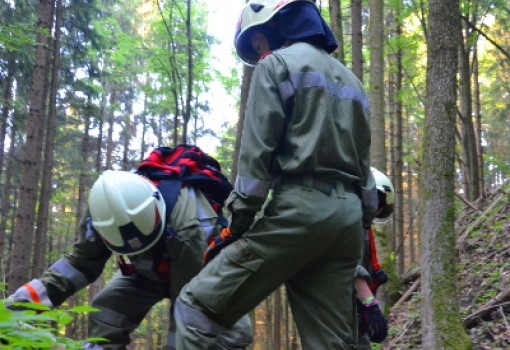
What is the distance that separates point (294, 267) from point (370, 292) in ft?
5.13

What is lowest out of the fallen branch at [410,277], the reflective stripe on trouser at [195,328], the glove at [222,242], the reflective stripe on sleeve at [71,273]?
the fallen branch at [410,277]

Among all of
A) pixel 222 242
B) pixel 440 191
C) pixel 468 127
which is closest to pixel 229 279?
pixel 222 242

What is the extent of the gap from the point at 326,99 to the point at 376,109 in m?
5.85

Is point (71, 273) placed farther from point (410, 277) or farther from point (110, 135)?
point (110, 135)

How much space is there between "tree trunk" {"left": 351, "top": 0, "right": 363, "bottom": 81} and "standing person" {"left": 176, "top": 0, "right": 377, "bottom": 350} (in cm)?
598

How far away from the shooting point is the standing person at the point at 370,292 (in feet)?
12.9

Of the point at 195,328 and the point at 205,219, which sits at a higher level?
the point at 205,219

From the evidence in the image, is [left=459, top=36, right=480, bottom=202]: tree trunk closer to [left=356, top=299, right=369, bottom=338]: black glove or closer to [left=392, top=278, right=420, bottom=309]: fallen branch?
[left=392, top=278, right=420, bottom=309]: fallen branch

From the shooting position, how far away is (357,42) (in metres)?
8.88

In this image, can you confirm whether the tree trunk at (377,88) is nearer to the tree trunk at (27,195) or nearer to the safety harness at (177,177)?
the safety harness at (177,177)

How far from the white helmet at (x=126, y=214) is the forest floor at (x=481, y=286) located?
3632mm

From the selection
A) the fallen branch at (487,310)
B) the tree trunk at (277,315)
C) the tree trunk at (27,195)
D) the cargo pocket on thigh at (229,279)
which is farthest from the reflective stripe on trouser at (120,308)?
the tree trunk at (277,315)

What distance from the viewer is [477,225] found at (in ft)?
31.0

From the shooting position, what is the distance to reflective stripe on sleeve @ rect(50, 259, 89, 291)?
3.71m
